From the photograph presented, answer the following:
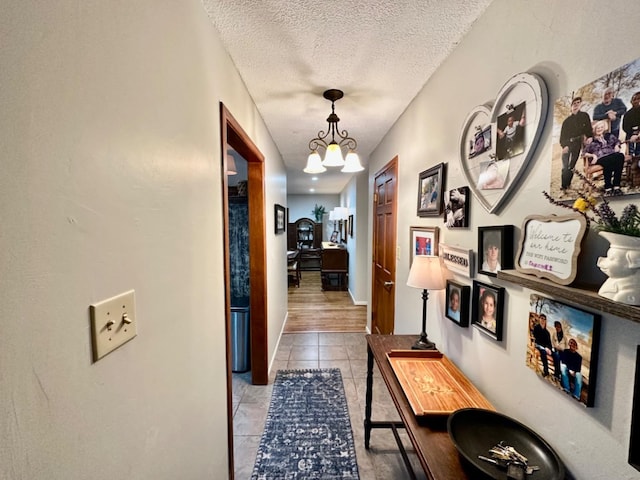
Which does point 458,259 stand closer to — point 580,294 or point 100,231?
point 580,294

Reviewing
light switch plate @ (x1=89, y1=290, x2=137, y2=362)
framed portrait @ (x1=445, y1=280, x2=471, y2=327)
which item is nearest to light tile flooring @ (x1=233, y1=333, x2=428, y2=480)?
framed portrait @ (x1=445, y1=280, x2=471, y2=327)

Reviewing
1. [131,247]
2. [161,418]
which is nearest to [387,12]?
[131,247]

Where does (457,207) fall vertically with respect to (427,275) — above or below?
above

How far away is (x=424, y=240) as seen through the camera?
1818 millimetres

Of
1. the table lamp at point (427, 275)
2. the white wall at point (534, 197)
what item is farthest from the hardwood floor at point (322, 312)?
the table lamp at point (427, 275)

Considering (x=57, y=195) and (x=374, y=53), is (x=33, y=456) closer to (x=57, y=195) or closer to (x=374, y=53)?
(x=57, y=195)

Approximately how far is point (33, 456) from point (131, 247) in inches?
16.6

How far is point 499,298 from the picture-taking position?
1.07 m

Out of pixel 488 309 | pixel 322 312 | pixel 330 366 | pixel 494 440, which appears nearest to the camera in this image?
Result: pixel 494 440

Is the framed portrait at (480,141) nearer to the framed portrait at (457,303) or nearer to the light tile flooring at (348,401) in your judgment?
the framed portrait at (457,303)

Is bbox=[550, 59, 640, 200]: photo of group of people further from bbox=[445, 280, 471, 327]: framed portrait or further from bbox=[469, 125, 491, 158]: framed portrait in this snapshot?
bbox=[445, 280, 471, 327]: framed portrait

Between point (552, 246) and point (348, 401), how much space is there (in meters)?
2.03

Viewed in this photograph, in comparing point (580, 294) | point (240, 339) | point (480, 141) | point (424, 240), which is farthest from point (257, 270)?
point (580, 294)

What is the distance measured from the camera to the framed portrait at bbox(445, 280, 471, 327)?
1301 mm
